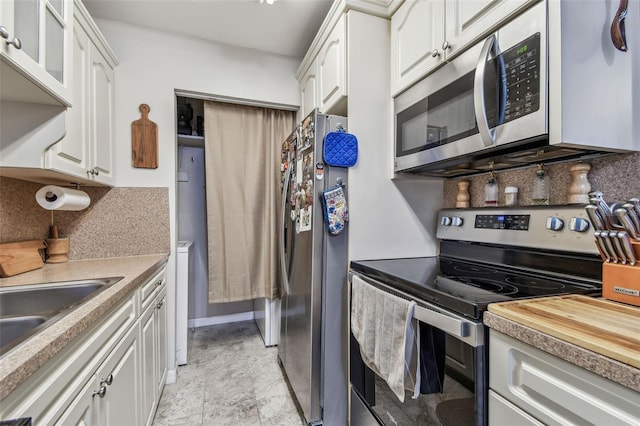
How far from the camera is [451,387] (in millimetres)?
846

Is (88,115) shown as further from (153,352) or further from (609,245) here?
(609,245)

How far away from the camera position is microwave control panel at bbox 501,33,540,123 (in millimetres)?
843

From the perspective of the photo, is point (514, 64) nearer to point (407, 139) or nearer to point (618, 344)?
point (407, 139)

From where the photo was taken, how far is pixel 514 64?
2.96 feet

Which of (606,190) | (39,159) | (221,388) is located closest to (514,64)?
(606,190)

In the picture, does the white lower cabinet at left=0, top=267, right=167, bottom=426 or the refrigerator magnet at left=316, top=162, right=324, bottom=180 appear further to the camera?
the refrigerator magnet at left=316, top=162, right=324, bottom=180

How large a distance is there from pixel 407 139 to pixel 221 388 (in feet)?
6.50

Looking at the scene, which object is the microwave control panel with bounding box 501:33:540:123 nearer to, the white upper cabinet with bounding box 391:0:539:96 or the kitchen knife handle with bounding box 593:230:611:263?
the white upper cabinet with bounding box 391:0:539:96

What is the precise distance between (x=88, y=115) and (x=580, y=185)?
2.30 meters

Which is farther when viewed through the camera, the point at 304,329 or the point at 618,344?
the point at 304,329

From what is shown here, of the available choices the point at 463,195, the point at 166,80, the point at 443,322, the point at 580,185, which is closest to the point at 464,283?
the point at 443,322

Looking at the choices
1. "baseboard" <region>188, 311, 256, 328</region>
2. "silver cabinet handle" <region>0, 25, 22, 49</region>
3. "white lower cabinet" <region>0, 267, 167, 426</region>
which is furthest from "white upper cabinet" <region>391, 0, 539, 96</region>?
"baseboard" <region>188, 311, 256, 328</region>

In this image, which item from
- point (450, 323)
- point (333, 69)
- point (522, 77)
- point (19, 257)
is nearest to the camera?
point (450, 323)

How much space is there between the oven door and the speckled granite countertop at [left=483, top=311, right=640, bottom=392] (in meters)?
0.08
